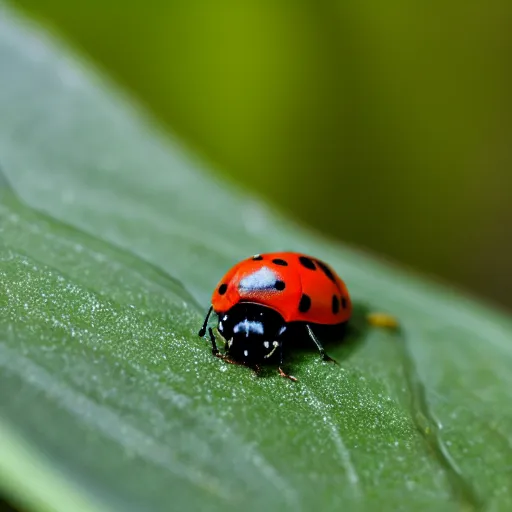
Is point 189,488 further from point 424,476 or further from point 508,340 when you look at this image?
point 508,340

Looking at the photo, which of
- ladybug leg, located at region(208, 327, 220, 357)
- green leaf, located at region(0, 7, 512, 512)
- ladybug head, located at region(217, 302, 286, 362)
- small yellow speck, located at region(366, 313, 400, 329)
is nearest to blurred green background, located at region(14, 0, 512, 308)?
green leaf, located at region(0, 7, 512, 512)

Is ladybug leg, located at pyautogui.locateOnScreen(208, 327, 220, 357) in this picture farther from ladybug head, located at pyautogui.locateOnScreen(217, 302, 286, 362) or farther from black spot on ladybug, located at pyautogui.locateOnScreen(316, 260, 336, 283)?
black spot on ladybug, located at pyautogui.locateOnScreen(316, 260, 336, 283)

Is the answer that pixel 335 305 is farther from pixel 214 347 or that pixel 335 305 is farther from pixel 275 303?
pixel 214 347

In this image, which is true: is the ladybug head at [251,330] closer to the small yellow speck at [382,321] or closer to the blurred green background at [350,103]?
the small yellow speck at [382,321]

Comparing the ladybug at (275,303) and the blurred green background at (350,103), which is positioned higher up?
the blurred green background at (350,103)

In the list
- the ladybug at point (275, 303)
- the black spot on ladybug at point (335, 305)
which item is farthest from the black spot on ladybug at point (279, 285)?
the black spot on ladybug at point (335, 305)

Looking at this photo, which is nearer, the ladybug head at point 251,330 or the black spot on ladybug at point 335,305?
the ladybug head at point 251,330
